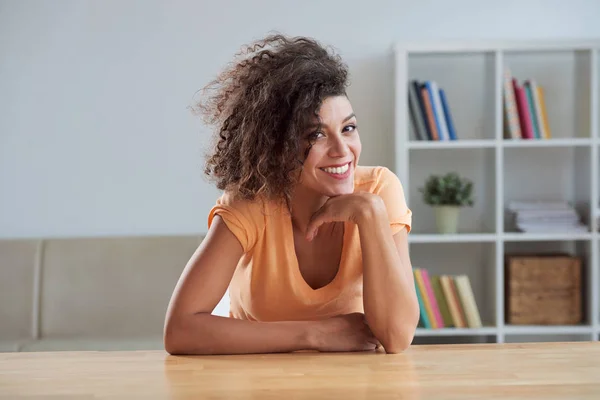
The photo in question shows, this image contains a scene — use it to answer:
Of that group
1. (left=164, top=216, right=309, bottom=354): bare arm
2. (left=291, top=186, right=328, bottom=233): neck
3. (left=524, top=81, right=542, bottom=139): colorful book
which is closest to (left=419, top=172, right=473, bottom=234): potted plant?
(left=524, top=81, right=542, bottom=139): colorful book

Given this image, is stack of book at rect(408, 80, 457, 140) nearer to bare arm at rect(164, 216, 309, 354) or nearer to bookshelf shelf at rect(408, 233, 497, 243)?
bookshelf shelf at rect(408, 233, 497, 243)

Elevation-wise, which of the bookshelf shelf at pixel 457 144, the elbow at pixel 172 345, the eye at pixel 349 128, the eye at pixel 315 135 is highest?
the bookshelf shelf at pixel 457 144

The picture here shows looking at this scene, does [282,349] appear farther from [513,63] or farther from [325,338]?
[513,63]

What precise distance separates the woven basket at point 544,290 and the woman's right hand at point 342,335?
7.15ft

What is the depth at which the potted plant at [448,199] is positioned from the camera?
3.60 meters

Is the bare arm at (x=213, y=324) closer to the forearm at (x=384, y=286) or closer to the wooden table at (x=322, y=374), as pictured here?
the wooden table at (x=322, y=374)

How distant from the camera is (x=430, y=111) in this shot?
A: 358 cm

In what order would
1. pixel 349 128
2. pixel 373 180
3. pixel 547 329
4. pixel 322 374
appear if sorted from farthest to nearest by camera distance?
pixel 547 329 → pixel 373 180 → pixel 349 128 → pixel 322 374

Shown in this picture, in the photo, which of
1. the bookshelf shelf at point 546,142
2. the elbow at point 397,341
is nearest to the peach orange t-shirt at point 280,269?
the elbow at point 397,341

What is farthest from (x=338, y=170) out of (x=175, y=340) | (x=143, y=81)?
(x=143, y=81)

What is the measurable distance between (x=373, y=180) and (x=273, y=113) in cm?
31

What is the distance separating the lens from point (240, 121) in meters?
1.74

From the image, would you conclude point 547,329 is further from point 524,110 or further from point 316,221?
point 316,221

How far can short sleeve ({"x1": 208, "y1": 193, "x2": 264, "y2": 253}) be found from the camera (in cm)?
168
